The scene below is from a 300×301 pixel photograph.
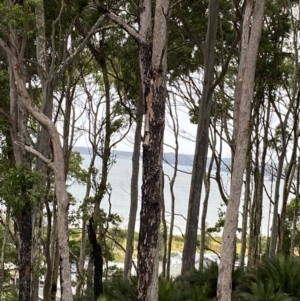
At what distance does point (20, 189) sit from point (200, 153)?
446cm

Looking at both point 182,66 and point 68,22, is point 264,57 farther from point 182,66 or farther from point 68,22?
point 68,22

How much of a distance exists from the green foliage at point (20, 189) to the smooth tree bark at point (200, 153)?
12.9ft

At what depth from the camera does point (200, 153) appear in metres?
10.9

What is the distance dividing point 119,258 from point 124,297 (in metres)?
28.2

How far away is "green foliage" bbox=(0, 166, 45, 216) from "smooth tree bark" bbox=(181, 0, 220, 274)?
12.9ft

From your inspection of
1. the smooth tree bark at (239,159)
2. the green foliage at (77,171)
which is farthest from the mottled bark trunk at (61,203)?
the green foliage at (77,171)

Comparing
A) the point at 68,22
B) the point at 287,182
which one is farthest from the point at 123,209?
the point at 68,22

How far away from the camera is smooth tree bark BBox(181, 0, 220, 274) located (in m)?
10.7

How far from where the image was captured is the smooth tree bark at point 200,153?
35.0 ft

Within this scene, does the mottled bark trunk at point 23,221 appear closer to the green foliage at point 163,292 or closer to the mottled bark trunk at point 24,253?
the mottled bark trunk at point 24,253

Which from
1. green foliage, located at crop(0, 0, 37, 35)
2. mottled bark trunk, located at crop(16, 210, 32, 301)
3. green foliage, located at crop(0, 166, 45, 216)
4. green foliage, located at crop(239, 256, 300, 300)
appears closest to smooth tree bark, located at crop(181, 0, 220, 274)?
green foliage, located at crop(239, 256, 300, 300)

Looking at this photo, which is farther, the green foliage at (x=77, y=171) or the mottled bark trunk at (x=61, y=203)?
the green foliage at (x=77, y=171)

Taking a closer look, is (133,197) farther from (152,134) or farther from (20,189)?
(152,134)

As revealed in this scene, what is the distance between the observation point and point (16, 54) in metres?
7.41
